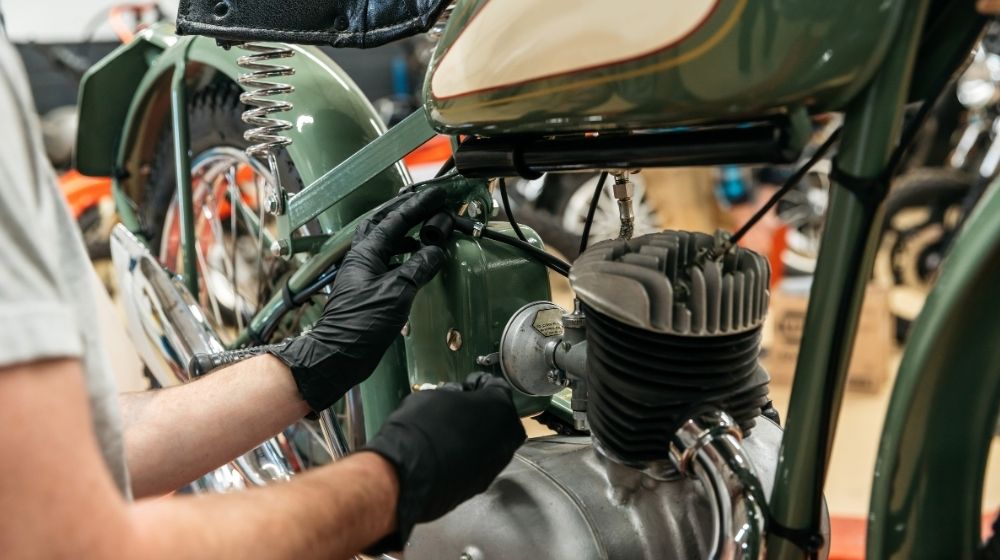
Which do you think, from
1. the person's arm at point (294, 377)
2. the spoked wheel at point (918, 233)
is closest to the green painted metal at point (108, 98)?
the person's arm at point (294, 377)

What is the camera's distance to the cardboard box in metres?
2.75

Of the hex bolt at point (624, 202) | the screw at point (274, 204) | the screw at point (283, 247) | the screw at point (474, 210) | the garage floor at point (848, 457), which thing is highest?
the hex bolt at point (624, 202)

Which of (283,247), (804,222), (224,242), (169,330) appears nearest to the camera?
(283,247)

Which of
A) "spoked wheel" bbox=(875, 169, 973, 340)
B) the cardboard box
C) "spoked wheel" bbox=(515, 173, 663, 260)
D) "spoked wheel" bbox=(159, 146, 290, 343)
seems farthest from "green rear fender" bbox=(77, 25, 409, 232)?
"spoked wheel" bbox=(875, 169, 973, 340)

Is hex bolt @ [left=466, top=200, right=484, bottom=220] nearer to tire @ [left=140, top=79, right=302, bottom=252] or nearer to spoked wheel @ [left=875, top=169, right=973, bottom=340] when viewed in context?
tire @ [left=140, top=79, right=302, bottom=252]

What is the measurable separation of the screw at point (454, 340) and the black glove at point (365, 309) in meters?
0.05

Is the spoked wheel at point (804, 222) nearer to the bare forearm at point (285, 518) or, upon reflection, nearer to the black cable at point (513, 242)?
the black cable at point (513, 242)

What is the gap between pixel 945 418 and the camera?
0.68m

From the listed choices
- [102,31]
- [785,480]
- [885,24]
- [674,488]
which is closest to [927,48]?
[885,24]

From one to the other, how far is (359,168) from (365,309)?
0.21 metres

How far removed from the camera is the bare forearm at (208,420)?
1.03 m

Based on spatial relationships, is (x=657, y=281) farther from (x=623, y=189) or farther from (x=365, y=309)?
(x=365, y=309)

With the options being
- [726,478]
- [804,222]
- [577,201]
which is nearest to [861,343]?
[804,222]

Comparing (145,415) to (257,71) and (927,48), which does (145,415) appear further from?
(927,48)
